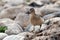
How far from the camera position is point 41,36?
7.45m

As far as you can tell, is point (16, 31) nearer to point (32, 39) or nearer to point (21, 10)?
point (32, 39)

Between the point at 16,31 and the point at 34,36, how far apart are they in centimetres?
212

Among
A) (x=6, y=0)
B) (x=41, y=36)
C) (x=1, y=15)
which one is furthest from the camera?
(x=6, y=0)

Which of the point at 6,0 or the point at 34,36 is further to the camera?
the point at 6,0

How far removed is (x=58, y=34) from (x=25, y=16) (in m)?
6.47

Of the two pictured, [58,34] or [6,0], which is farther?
[6,0]

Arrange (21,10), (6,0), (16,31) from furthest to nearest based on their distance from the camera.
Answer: (6,0) → (21,10) → (16,31)

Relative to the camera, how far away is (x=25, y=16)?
44.0 feet

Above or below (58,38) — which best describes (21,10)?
below

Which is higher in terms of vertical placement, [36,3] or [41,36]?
[41,36]

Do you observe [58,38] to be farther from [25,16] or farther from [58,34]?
[25,16]

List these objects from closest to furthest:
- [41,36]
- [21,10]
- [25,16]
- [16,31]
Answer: [41,36] → [16,31] → [25,16] → [21,10]

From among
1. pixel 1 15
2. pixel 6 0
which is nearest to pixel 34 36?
pixel 1 15

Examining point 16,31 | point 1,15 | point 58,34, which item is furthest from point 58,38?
point 1,15
